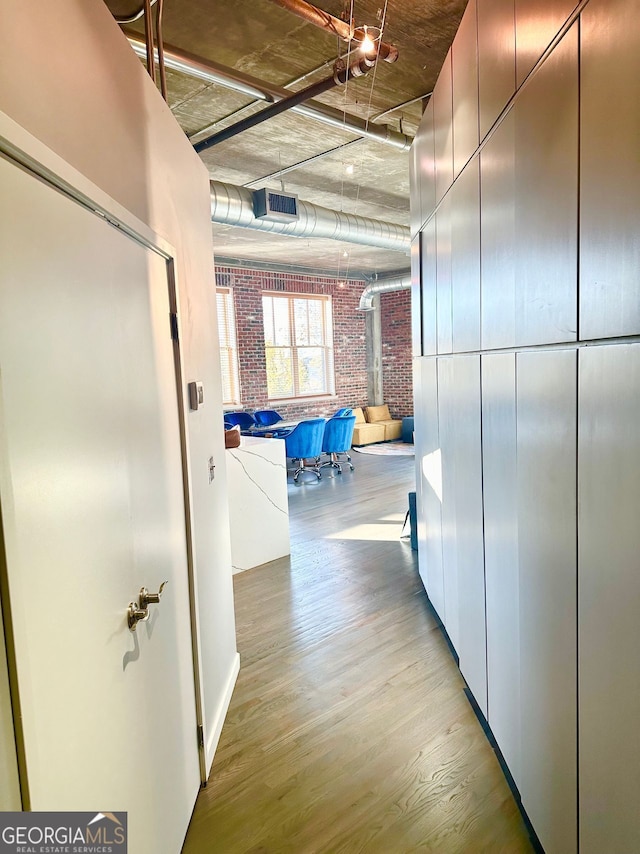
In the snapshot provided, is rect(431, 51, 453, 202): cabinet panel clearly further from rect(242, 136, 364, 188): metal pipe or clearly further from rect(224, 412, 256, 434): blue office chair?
rect(224, 412, 256, 434): blue office chair

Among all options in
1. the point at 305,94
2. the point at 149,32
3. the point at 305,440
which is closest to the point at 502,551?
the point at 149,32

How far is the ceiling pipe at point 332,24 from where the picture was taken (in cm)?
262

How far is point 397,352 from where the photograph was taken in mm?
11609

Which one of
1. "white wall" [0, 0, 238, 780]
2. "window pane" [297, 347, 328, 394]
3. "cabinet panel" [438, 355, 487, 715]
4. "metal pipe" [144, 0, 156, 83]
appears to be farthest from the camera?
"window pane" [297, 347, 328, 394]

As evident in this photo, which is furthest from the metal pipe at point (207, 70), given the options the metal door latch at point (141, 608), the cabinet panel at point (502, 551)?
the metal door latch at point (141, 608)

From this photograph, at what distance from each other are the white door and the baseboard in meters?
0.37

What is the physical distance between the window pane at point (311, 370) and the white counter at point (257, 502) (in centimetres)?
598

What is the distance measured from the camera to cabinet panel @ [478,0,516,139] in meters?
1.74

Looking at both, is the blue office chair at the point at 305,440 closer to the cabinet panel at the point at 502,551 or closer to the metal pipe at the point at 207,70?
the metal pipe at the point at 207,70

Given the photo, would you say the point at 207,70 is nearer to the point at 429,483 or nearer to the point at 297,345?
the point at 429,483

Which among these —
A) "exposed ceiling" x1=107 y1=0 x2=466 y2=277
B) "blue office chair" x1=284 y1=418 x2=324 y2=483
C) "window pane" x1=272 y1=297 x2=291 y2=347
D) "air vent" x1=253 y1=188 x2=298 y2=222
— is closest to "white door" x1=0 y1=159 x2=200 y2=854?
"exposed ceiling" x1=107 y1=0 x2=466 y2=277

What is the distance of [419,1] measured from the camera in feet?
9.22

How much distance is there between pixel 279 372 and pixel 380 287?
8.64 ft

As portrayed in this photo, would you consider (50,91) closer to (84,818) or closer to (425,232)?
(84,818)
